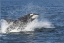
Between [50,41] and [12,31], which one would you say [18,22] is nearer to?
[12,31]

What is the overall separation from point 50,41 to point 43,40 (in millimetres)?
976

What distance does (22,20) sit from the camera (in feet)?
119

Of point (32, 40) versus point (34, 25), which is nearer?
point (32, 40)

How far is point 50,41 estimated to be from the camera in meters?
31.1

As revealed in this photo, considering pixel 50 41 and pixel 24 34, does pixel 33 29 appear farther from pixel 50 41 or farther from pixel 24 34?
pixel 50 41

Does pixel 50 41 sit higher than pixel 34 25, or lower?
lower

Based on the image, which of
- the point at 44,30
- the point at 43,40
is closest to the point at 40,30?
the point at 44,30

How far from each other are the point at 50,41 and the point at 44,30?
696 centimetres

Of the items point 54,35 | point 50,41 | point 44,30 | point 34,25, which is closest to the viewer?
point 50,41

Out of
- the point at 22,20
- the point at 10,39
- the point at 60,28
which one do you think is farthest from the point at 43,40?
the point at 60,28

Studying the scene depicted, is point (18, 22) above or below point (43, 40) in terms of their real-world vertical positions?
above

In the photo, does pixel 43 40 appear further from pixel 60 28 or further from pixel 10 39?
pixel 60 28

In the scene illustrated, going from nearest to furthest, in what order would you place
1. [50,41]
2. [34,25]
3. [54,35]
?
[50,41] < [54,35] < [34,25]

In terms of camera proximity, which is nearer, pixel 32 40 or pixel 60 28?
pixel 32 40
